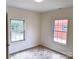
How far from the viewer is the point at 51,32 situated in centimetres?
500

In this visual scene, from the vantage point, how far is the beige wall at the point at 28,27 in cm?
428

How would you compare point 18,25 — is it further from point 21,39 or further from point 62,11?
point 62,11

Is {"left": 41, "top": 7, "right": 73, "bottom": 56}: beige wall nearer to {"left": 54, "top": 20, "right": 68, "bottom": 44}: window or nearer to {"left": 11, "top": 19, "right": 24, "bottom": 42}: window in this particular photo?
{"left": 54, "top": 20, "right": 68, "bottom": 44}: window

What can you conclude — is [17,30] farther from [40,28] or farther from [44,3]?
[44,3]

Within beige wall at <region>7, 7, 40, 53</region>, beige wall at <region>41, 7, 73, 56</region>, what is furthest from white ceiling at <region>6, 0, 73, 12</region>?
beige wall at <region>7, 7, 40, 53</region>

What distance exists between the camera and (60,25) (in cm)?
453

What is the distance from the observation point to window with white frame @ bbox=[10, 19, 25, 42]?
438cm

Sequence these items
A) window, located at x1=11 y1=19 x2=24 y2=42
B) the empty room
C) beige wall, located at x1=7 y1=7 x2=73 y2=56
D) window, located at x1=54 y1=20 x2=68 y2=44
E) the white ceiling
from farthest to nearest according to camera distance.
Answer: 1. window, located at x1=11 y1=19 x2=24 y2=42
2. window, located at x1=54 y1=20 x2=68 y2=44
3. beige wall, located at x1=7 y1=7 x2=73 y2=56
4. the empty room
5. the white ceiling

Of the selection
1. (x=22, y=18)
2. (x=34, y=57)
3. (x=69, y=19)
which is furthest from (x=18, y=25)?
(x=69, y=19)

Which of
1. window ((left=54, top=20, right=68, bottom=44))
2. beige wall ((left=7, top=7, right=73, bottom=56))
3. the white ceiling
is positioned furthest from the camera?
window ((left=54, top=20, right=68, bottom=44))

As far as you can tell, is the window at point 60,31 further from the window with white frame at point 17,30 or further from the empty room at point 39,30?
the window with white frame at point 17,30

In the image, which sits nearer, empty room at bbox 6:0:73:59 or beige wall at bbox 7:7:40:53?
empty room at bbox 6:0:73:59

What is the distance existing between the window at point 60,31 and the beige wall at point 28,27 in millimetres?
1362
